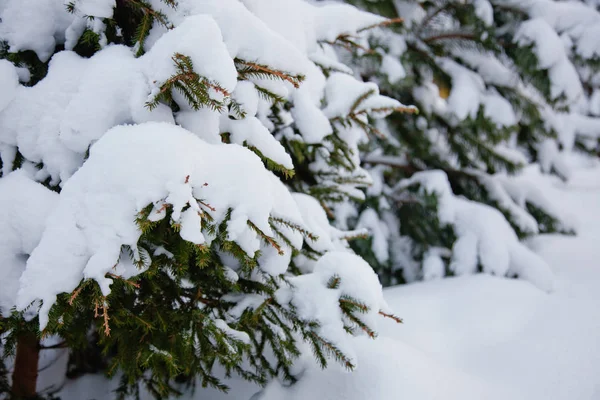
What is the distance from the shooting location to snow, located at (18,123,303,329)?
3.89ft

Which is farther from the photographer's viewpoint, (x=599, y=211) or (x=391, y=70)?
(x=599, y=211)

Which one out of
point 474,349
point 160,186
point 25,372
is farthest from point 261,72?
point 25,372

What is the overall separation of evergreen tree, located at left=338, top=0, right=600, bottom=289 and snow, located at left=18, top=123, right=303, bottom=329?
6.01 ft

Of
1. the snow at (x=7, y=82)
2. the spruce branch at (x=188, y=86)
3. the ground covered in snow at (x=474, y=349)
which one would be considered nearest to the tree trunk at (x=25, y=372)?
the ground covered in snow at (x=474, y=349)

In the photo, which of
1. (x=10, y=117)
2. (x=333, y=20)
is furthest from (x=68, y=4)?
(x=333, y=20)

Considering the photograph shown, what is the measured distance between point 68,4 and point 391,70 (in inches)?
83.3

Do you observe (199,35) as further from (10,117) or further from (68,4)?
(10,117)

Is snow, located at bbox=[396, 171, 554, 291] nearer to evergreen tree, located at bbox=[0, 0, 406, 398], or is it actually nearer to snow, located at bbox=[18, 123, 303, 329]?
evergreen tree, located at bbox=[0, 0, 406, 398]

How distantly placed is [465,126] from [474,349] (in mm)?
2123

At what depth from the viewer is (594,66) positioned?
10.3 ft

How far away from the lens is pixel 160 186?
1220mm

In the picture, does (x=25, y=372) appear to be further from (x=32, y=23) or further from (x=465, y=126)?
(x=465, y=126)

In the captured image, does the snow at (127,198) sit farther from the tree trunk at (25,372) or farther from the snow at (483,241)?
the snow at (483,241)

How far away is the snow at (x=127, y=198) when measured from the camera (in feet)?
Result: 3.89
